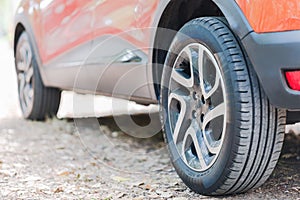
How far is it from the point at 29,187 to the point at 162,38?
3.53 ft

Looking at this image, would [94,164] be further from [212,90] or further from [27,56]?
[27,56]

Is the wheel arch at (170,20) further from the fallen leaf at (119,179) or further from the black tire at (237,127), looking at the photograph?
the fallen leaf at (119,179)

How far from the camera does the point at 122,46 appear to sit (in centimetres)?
329

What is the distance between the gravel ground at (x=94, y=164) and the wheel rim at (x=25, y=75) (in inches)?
7.4

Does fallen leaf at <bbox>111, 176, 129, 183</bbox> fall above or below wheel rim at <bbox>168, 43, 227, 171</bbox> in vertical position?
below

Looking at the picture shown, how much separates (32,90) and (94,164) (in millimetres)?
1803

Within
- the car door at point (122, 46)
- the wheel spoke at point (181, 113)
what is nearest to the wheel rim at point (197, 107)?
the wheel spoke at point (181, 113)

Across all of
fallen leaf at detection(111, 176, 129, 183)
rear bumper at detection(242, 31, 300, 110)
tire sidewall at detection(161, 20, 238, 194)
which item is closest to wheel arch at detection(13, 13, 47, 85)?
fallen leaf at detection(111, 176, 129, 183)

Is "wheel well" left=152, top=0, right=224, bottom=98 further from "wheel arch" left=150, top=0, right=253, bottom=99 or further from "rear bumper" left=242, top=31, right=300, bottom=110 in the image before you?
"rear bumper" left=242, top=31, right=300, bottom=110

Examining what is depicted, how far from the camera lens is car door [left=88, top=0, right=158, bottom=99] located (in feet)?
10.1

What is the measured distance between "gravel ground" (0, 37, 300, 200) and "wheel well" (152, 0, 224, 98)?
0.57 meters

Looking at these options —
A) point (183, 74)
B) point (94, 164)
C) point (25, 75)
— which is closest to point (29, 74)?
point (25, 75)

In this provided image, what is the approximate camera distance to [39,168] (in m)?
3.48

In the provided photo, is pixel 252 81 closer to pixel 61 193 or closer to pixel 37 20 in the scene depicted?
pixel 61 193
